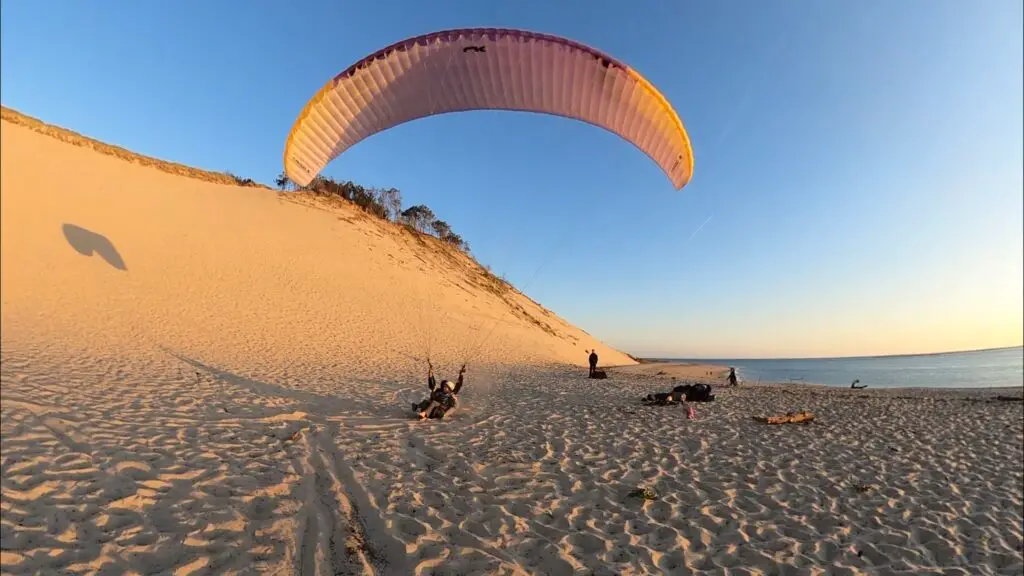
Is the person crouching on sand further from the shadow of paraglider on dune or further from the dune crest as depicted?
the shadow of paraglider on dune

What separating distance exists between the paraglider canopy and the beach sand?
4695 mm

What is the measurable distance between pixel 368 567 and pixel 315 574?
362mm

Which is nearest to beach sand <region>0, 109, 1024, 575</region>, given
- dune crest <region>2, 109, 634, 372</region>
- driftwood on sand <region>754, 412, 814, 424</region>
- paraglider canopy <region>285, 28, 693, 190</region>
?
driftwood on sand <region>754, 412, 814, 424</region>

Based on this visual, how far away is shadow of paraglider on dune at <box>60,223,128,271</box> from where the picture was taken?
21.4 metres

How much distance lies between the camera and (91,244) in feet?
71.8

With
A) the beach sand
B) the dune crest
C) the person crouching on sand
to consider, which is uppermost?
the dune crest

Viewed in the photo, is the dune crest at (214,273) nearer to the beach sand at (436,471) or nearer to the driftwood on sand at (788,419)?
the beach sand at (436,471)

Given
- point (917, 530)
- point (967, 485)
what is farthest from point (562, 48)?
point (967, 485)

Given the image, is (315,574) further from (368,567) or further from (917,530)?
(917,530)

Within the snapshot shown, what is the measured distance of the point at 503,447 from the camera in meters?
6.47

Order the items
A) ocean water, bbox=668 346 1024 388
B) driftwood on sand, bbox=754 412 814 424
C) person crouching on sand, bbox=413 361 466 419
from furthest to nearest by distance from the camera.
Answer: ocean water, bbox=668 346 1024 388, driftwood on sand, bbox=754 412 814 424, person crouching on sand, bbox=413 361 466 419

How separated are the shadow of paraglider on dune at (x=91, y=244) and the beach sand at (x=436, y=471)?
5.05 m

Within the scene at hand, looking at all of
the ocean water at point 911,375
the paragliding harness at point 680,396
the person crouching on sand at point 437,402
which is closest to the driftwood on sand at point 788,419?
the paragliding harness at point 680,396

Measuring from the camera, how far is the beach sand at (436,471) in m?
3.63
